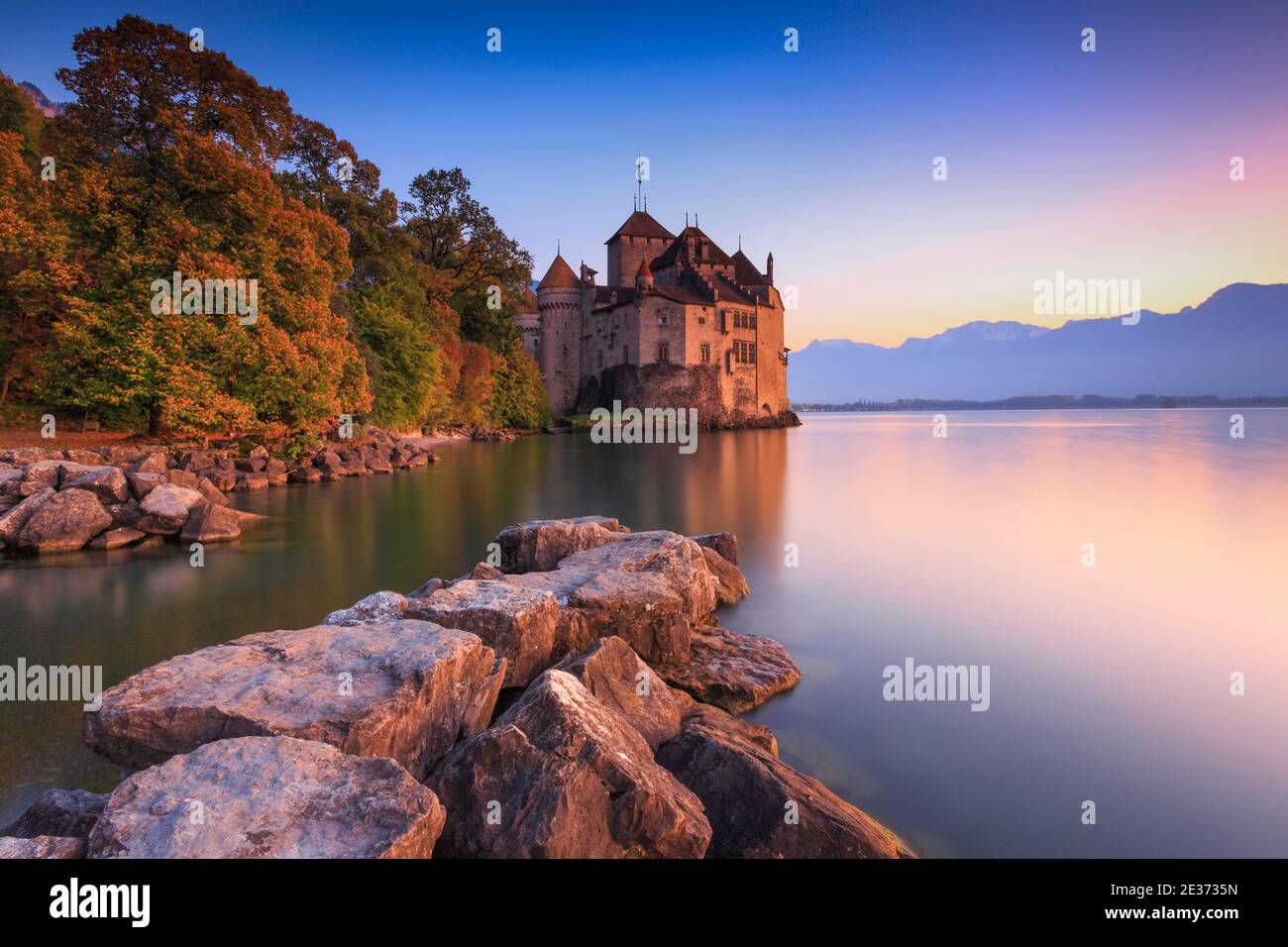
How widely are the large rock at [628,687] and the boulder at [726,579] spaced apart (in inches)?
174

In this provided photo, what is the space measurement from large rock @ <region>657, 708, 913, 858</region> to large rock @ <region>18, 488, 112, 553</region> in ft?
44.9

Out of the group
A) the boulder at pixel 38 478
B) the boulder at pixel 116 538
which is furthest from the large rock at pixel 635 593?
the boulder at pixel 38 478

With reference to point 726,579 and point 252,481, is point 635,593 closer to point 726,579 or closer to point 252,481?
point 726,579

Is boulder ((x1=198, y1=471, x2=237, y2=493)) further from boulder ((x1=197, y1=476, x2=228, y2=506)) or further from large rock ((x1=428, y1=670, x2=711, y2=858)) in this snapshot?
large rock ((x1=428, y1=670, x2=711, y2=858))

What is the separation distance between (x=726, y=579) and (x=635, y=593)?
336 cm

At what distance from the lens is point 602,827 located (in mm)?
3631

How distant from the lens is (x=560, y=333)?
227 feet

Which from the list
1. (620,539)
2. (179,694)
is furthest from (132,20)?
(179,694)

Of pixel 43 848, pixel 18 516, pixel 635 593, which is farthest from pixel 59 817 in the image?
pixel 18 516

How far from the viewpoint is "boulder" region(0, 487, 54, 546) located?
40.7ft

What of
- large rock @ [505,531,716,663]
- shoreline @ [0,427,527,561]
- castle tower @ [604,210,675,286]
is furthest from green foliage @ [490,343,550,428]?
large rock @ [505,531,716,663]

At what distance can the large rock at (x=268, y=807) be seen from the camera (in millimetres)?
2963
